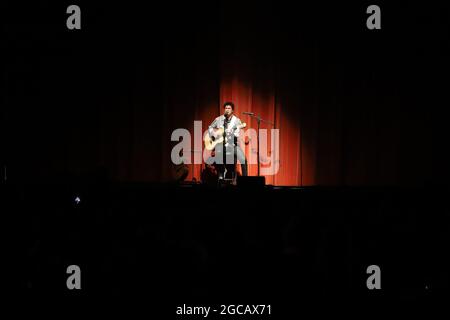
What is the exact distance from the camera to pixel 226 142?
207 inches

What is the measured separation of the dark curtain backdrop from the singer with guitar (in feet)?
2.17

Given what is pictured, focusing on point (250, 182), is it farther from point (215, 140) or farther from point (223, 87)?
point (223, 87)

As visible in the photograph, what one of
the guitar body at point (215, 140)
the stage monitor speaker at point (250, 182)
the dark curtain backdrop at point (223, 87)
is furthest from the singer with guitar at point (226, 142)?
the stage monitor speaker at point (250, 182)

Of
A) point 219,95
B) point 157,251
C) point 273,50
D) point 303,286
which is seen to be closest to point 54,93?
point 219,95

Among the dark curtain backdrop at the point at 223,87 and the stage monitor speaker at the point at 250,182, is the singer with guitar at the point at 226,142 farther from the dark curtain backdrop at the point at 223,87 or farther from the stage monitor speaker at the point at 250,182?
the stage monitor speaker at the point at 250,182

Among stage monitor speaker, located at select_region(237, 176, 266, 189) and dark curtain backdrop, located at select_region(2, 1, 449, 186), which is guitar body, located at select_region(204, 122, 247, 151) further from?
stage monitor speaker, located at select_region(237, 176, 266, 189)

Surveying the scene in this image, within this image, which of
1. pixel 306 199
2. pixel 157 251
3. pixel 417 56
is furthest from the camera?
pixel 417 56

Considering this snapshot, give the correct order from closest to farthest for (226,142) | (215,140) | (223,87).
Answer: (226,142)
(215,140)
(223,87)

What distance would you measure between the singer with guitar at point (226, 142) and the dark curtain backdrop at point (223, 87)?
2.17ft

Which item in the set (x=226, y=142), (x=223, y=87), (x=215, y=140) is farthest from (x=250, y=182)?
(x=223, y=87)

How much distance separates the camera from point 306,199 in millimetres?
2883

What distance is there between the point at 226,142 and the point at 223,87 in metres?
1.19

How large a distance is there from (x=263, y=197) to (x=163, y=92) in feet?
11.9
